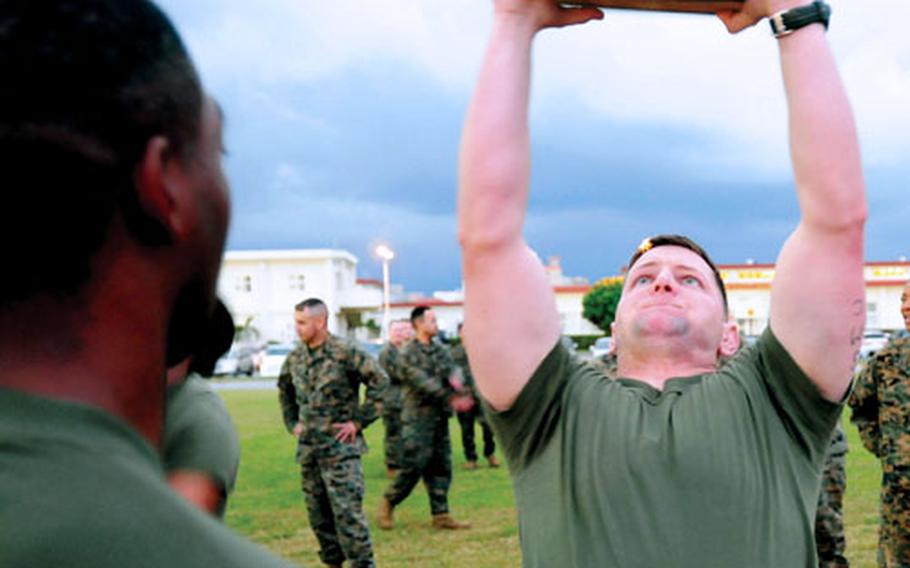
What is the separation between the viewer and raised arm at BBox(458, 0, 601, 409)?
223cm

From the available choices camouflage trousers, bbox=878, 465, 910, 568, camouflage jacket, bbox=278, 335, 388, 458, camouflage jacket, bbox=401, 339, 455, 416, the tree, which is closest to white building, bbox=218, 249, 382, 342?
the tree

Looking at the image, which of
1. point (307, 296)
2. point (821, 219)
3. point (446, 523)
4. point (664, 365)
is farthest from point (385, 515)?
point (307, 296)

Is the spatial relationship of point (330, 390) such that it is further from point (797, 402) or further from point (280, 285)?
point (280, 285)

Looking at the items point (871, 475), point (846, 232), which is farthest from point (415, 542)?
point (846, 232)

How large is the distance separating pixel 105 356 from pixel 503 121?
1468 mm

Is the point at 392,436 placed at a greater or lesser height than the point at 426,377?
lesser

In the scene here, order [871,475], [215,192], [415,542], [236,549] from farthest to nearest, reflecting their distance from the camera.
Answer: [871,475]
[415,542]
[215,192]
[236,549]

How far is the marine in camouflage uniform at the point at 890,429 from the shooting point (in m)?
6.19

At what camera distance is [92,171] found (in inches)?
34.5

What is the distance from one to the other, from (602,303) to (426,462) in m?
51.0

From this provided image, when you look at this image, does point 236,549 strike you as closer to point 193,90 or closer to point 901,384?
point 193,90

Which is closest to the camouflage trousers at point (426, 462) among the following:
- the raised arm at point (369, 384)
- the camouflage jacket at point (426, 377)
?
the camouflage jacket at point (426, 377)

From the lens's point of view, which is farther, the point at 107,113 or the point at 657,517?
the point at 657,517

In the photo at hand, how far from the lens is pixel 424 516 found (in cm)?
1005
